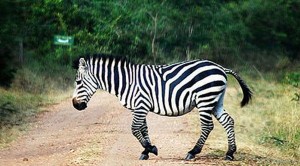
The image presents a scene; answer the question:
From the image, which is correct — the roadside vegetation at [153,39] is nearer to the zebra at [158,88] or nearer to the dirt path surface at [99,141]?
the dirt path surface at [99,141]

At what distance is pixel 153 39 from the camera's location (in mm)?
39875

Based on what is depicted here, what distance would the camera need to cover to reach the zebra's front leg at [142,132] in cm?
1268

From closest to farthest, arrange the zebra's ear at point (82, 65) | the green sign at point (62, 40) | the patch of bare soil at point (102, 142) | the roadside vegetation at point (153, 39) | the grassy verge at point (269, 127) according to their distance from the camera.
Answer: the zebra's ear at point (82, 65)
the patch of bare soil at point (102, 142)
the grassy verge at point (269, 127)
the roadside vegetation at point (153, 39)
the green sign at point (62, 40)

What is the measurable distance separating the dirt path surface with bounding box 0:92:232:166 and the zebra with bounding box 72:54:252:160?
22.4 inches

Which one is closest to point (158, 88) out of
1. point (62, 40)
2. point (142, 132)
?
point (142, 132)

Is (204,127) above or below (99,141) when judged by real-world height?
above

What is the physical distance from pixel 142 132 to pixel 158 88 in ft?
2.40

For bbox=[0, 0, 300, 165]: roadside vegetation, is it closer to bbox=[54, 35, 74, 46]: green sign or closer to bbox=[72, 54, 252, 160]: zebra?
bbox=[54, 35, 74, 46]: green sign

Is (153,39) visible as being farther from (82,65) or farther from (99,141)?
(82,65)

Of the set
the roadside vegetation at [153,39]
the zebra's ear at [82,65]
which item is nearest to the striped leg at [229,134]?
the zebra's ear at [82,65]

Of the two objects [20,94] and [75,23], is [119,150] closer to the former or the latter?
[20,94]

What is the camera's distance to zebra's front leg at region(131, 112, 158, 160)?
12.7m

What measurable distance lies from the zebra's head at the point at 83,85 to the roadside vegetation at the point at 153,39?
12.9 m

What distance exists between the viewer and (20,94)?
28.7 m
